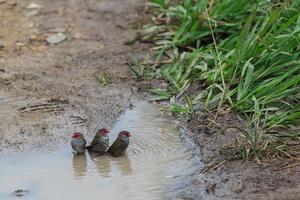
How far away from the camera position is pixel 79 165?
5602 millimetres

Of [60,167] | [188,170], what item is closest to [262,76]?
[188,170]

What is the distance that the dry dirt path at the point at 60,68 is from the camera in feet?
20.7

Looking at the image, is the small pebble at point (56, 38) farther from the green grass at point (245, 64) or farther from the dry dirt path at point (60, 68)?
the green grass at point (245, 64)

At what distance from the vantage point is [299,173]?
16.8 feet

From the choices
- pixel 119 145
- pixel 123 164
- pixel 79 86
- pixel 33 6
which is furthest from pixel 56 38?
pixel 123 164

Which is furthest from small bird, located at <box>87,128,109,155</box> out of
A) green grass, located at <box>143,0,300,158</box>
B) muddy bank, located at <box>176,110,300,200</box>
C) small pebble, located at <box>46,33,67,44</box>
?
small pebble, located at <box>46,33,67,44</box>

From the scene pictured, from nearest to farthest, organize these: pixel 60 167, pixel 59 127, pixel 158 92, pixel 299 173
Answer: pixel 299 173
pixel 60 167
pixel 59 127
pixel 158 92

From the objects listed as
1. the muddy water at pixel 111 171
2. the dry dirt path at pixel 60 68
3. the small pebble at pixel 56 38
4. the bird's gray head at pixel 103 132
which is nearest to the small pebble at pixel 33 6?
the dry dirt path at pixel 60 68

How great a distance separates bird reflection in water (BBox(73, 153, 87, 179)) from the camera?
17.9ft

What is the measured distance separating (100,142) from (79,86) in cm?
151

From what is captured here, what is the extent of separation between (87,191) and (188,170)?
68cm

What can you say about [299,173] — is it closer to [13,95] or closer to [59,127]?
[59,127]

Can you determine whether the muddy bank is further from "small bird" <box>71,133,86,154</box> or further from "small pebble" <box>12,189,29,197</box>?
"small pebble" <box>12,189,29,197</box>

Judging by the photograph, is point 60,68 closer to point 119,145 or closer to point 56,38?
point 56,38
